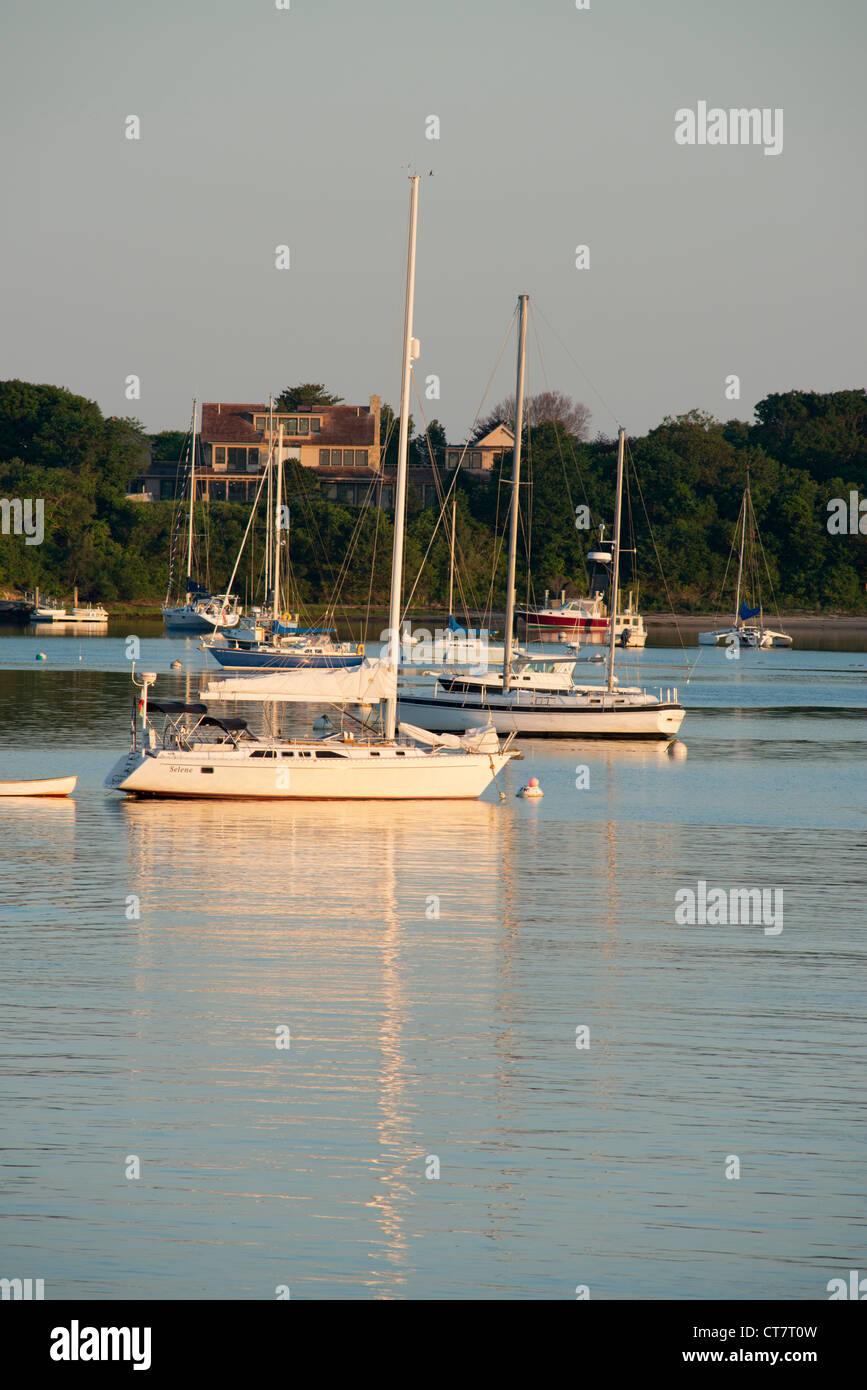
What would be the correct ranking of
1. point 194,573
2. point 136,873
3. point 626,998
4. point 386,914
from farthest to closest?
1. point 194,573
2. point 136,873
3. point 386,914
4. point 626,998

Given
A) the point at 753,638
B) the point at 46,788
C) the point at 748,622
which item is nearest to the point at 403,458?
the point at 46,788

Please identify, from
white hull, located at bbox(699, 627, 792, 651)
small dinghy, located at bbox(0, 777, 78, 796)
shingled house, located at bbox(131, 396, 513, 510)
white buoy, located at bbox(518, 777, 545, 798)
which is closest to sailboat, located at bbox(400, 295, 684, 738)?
white buoy, located at bbox(518, 777, 545, 798)

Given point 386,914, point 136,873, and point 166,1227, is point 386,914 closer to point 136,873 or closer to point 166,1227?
point 136,873

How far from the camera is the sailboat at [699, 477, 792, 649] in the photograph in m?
126

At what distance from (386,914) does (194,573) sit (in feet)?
384

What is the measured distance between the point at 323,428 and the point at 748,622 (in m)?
43.9

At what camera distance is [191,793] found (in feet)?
119

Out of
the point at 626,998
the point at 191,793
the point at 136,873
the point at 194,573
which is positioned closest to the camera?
the point at 626,998

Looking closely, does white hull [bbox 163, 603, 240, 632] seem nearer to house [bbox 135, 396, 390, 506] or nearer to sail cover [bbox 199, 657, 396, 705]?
house [bbox 135, 396, 390, 506]

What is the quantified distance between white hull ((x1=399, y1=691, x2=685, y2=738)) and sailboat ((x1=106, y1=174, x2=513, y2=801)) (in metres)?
13.6

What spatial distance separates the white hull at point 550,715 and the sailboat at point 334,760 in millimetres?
13589
